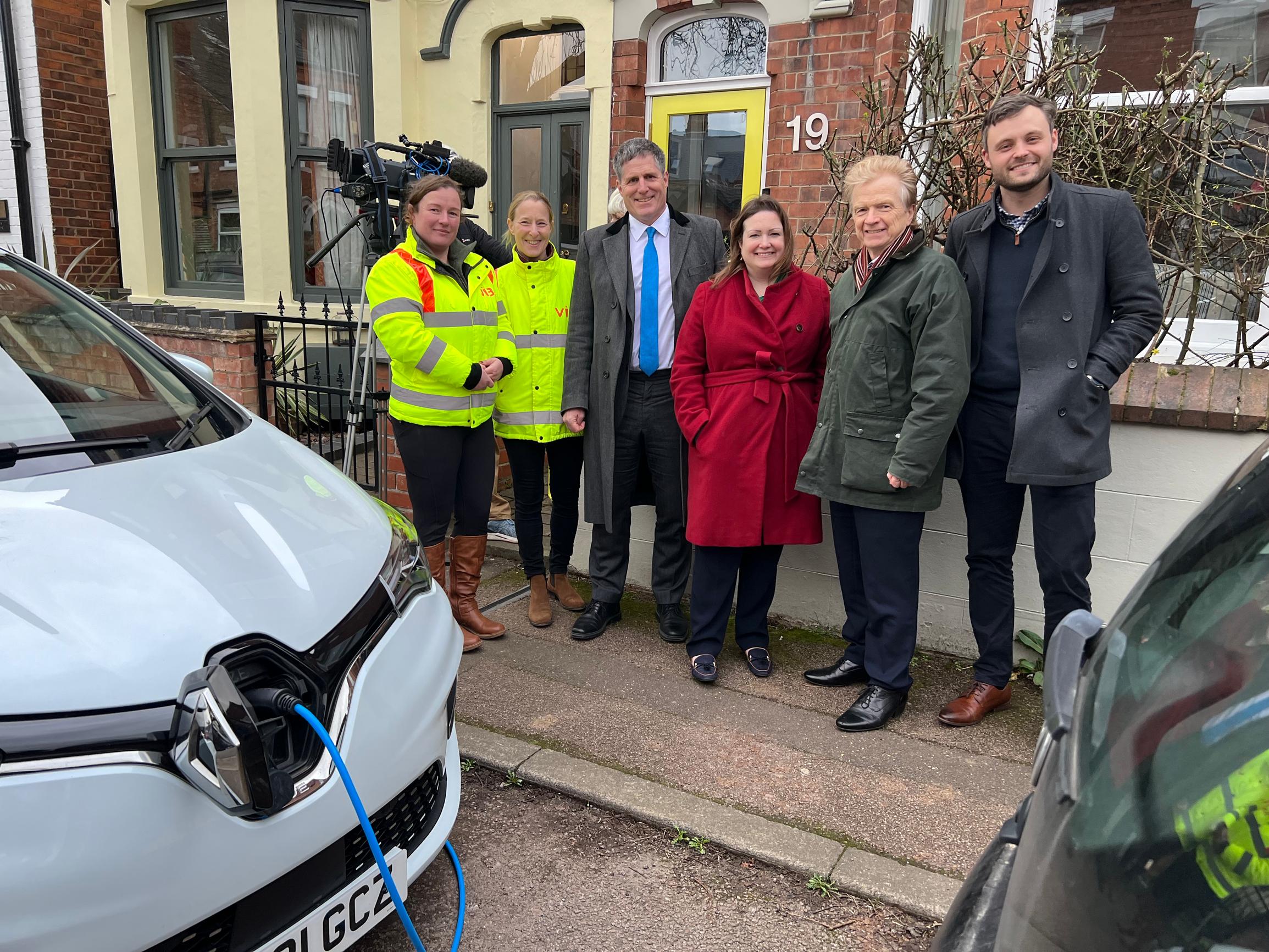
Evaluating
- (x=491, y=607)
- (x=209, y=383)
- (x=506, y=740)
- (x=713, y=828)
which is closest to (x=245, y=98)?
(x=491, y=607)

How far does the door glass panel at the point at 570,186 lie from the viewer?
25.2ft

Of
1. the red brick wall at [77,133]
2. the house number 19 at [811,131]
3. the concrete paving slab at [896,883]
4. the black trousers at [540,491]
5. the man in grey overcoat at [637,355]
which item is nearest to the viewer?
Result: the concrete paving slab at [896,883]

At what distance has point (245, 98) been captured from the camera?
7742 millimetres

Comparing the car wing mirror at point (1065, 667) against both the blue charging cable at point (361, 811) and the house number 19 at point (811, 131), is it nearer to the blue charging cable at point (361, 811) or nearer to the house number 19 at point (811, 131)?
the blue charging cable at point (361, 811)

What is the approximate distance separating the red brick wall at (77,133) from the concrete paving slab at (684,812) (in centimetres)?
874

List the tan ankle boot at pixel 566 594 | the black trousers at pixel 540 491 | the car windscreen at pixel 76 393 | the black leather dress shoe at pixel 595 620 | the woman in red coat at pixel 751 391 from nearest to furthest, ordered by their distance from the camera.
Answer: the car windscreen at pixel 76 393 < the woman in red coat at pixel 751 391 < the black leather dress shoe at pixel 595 620 < the black trousers at pixel 540 491 < the tan ankle boot at pixel 566 594

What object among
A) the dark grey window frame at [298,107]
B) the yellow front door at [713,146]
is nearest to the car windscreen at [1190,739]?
the yellow front door at [713,146]

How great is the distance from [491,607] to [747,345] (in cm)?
187

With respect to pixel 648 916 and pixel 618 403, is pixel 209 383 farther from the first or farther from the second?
pixel 648 916

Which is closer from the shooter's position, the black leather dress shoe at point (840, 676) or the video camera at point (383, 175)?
the black leather dress shoe at point (840, 676)

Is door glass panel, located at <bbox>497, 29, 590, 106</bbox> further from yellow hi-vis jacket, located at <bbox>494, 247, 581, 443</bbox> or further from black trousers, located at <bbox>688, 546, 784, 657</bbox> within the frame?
black trousers, located at <bbox>688, 546, 784, 657</bbox>

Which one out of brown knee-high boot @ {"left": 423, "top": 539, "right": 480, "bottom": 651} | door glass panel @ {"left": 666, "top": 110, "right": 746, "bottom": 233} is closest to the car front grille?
brown knee-high boot @ {"left": 423, "top": 539, "right": 480, "bottom": 651}

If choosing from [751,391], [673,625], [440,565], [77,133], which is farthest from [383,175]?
[77,133]

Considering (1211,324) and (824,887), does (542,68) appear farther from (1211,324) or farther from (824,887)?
(824,887)
